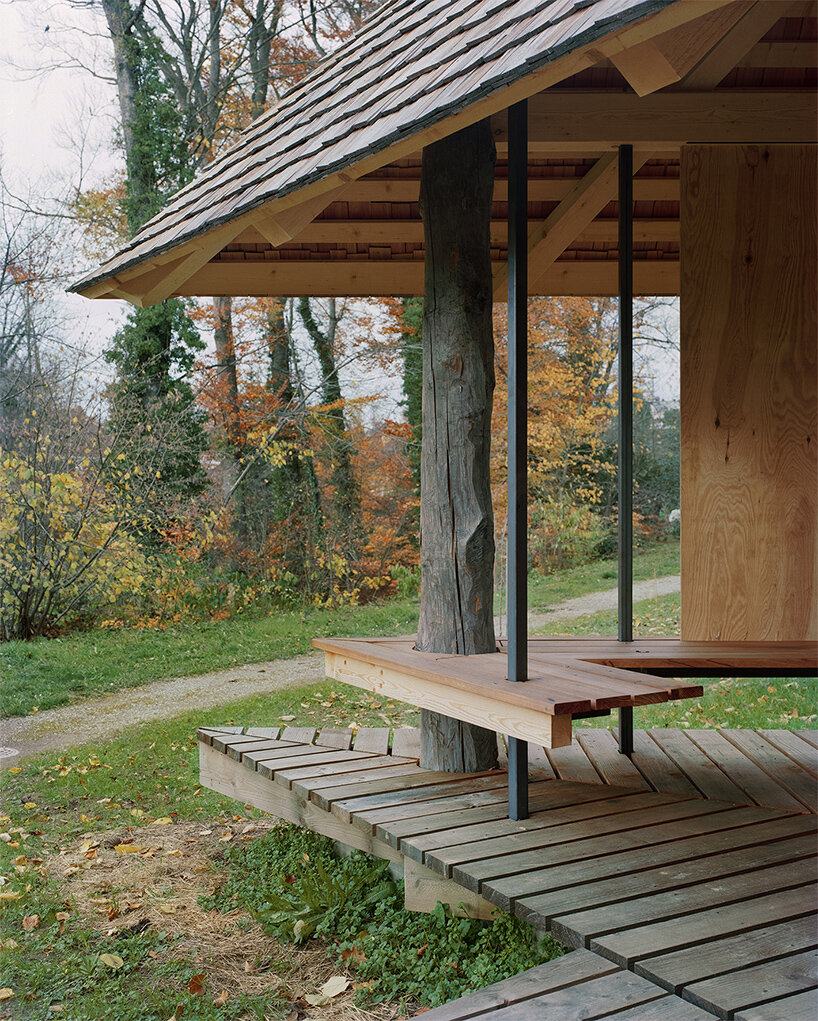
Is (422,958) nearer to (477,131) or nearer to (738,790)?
(738,790)

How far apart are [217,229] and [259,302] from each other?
8910mm

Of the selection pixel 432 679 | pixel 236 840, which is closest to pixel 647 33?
pixel 432 679

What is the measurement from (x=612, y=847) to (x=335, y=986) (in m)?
1.01

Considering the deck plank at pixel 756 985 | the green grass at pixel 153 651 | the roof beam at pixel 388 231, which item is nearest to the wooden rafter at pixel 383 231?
the roof beam at pixel 388 231

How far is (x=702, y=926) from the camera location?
2238mm

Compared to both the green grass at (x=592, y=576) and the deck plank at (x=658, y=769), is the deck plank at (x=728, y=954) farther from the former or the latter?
the green grass at (x=592, y=576)

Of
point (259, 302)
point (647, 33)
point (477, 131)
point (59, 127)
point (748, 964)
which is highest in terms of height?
point (59, 127)

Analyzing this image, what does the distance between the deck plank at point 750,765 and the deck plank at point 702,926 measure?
77 cm

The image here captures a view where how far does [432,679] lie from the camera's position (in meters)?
2.93

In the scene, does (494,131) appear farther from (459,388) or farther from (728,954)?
(728,954)

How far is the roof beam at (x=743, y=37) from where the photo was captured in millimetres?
3162

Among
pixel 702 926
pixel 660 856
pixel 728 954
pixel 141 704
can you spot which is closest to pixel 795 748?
pixel 660 856

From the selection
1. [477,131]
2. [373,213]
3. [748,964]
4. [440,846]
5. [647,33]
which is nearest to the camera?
[647,33]

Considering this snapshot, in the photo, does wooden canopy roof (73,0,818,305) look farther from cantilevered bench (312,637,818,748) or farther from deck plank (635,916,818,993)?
deck plank (635,916,818,993)
